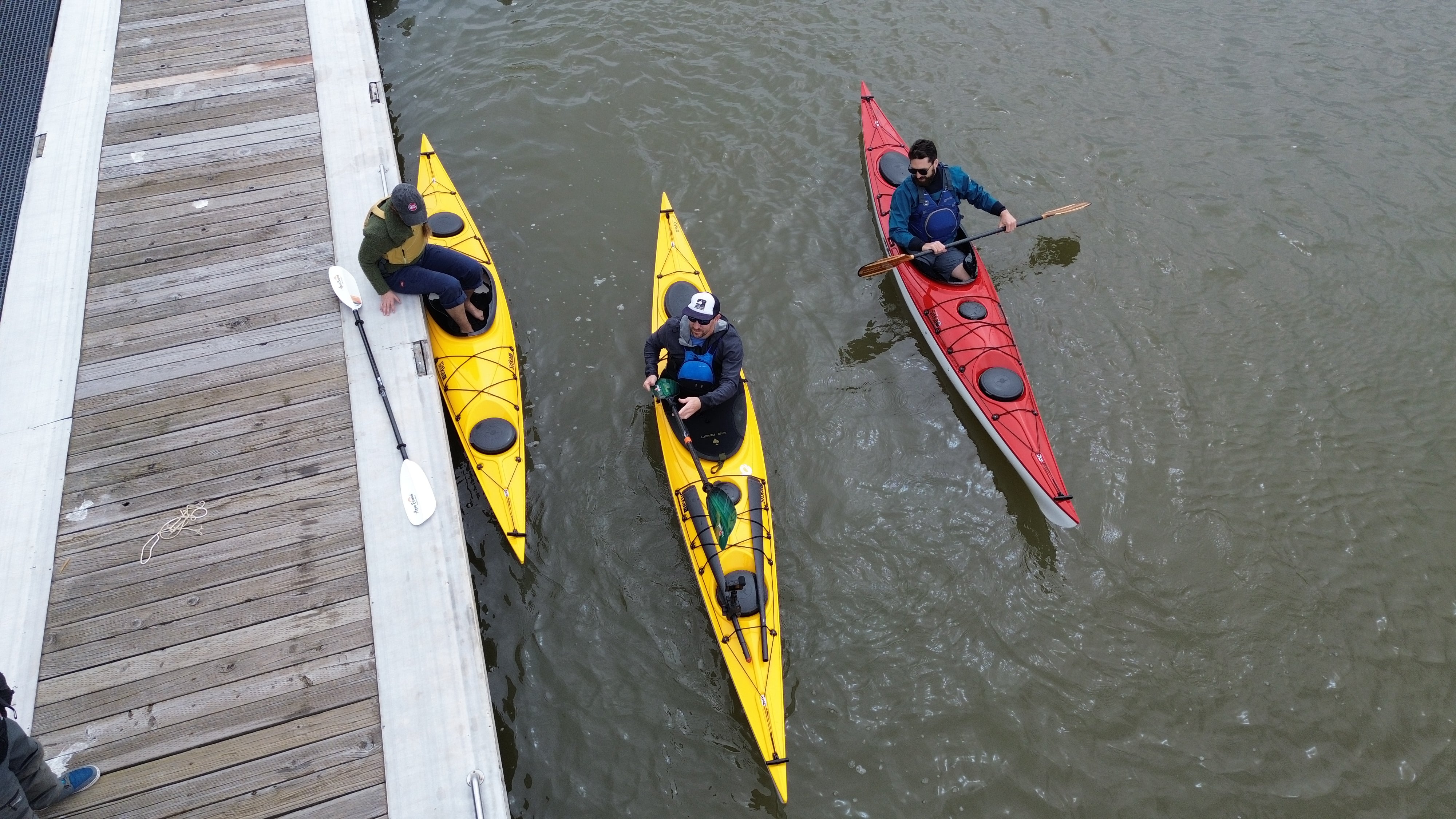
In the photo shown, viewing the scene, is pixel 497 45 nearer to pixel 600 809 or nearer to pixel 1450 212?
pixel 600 809

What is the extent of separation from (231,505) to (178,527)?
0.30 meters

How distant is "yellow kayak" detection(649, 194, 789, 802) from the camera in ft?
17.1

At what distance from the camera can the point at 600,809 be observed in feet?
17.3

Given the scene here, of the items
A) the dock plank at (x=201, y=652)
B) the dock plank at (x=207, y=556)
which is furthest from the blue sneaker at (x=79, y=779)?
the dock plank at (x=207, y=556)

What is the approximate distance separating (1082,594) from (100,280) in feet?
25.1

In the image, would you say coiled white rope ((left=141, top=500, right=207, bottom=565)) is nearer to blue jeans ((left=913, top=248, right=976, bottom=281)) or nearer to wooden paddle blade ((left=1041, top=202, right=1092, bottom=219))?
blue jeans ((left=913, top=248, right=976, bottom=281))

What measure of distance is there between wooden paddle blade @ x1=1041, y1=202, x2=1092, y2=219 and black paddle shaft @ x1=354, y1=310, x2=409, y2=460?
229 inches

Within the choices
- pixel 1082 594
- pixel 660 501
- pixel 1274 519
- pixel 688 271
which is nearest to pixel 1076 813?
pixel 1082 594

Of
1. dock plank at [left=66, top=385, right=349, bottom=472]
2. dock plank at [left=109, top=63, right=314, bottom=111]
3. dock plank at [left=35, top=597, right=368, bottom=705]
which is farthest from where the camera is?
dock plank at [left=109, top=63, right=314, bottom=111]

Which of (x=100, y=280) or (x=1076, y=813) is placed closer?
(x=1076, y=813)

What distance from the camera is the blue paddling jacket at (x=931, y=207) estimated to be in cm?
732

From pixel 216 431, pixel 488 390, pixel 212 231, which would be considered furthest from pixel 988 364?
pixel 212 231

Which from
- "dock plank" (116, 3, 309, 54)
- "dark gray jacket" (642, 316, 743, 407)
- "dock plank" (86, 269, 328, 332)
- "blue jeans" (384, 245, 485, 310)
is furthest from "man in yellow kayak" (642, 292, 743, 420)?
"dock plank" (116, 3, 309, 54)

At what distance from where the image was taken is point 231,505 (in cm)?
500
